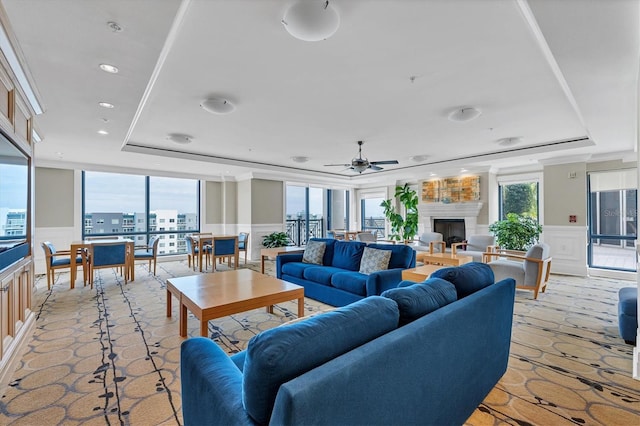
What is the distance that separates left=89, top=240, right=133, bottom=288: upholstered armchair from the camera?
5.02 m

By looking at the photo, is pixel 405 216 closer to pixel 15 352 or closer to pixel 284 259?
pixel 284 259

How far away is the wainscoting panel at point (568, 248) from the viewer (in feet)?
19.7

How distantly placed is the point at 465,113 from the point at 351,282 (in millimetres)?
2553

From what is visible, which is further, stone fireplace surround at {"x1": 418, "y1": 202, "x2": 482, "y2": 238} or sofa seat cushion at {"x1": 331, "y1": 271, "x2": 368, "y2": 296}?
stone fireplace surround at {"x1": 418, "y1": 202, "x2": 482, "y2": 238}

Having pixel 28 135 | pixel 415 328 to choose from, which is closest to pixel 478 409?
pixel 415 328

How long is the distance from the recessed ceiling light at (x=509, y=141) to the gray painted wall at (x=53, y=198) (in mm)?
8975

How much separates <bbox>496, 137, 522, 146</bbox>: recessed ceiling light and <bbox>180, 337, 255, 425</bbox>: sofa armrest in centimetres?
569

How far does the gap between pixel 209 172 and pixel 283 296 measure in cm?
622

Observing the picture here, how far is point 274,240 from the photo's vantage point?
8414mm

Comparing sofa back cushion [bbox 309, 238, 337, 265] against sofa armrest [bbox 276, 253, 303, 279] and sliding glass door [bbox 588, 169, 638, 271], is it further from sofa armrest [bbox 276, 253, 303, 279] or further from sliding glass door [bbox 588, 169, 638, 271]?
sliding glass door [bbox 588, 169, 638, 271]

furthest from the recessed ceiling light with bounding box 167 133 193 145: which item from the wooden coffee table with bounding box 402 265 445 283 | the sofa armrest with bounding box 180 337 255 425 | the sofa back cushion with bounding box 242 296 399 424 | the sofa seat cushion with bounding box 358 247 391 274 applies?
the sofa back cushion with bounding box 242 296 399 424

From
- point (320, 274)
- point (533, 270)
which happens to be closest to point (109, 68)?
point (320, 274)

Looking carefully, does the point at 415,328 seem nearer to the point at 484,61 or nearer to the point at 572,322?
the point at 484,61

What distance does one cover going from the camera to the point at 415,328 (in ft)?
4.21
